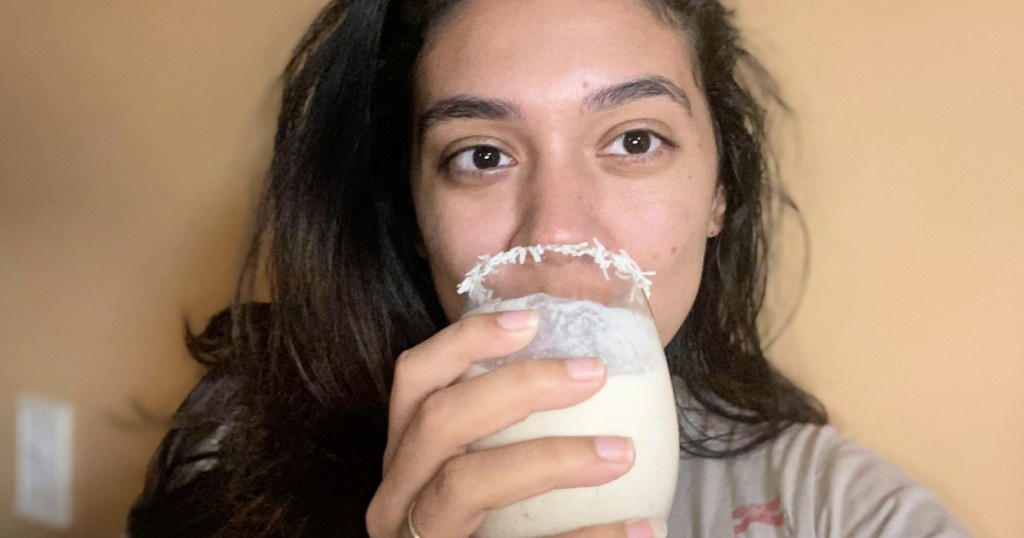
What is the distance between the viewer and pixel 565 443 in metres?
0.48

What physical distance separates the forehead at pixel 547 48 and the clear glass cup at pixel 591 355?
8.6 inches

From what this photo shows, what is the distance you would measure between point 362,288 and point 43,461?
0.72 meters

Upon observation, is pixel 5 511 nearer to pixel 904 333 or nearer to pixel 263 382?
pixel 263 382

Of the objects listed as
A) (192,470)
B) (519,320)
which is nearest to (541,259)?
(519,320)

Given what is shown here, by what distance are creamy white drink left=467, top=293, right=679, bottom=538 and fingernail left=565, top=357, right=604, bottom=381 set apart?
23 mm

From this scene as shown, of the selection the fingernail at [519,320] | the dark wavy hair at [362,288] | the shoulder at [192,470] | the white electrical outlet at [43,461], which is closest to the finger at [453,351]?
the fingernail at [519,320]

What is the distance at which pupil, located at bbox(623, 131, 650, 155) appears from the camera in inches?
30.0

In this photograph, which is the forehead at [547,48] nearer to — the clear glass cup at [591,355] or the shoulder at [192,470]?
the clear glass cup at [591,355]

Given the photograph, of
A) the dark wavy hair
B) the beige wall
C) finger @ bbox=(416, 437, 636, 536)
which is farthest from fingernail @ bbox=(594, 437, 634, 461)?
the beige wall

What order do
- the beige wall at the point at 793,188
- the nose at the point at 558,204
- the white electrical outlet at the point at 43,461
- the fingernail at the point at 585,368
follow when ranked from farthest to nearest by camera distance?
the white electrical outlet at the point at 43,461
the beige wall at the point at 793,188
the nose at the point at 558,204
the fingernail at the point at 585,368

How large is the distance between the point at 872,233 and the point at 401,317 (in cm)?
57

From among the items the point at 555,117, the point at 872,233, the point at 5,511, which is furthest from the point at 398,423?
the point at 5,511

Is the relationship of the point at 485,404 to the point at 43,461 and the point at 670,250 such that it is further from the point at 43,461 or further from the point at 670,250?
the point at 43,461

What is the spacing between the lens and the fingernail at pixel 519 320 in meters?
0.49
